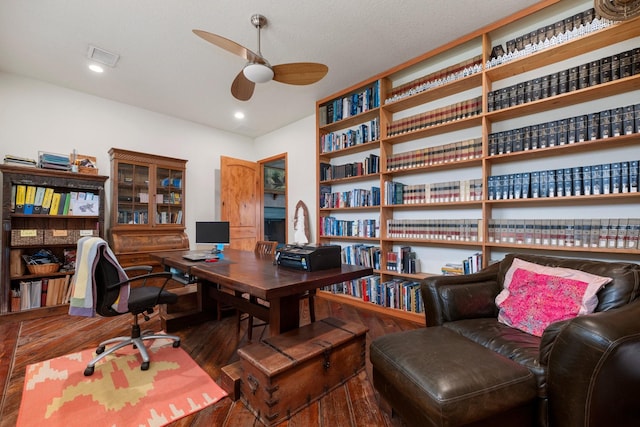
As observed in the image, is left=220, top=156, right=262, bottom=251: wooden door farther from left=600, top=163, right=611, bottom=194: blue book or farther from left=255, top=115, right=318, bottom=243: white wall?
left=600, top=163, right=611, bottom=194: blue book

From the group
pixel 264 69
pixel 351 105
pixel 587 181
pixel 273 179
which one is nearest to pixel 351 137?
pixel 351 105

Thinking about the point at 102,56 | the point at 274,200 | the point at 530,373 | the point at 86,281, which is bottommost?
the point at 530,373

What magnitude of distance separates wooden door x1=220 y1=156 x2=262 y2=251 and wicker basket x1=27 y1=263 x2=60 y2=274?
2128 millimetres

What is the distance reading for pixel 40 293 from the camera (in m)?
3.00

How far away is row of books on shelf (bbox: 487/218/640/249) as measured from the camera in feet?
6.19

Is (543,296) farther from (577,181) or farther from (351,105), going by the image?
(351,105)

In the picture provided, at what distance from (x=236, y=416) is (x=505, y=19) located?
3.51m

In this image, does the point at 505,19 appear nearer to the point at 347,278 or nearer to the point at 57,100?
the point at 347,278

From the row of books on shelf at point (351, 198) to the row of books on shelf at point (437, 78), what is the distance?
1073 millimetres

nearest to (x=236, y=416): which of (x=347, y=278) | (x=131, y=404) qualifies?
(x=131, y=404)

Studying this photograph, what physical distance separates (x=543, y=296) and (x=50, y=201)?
464cm

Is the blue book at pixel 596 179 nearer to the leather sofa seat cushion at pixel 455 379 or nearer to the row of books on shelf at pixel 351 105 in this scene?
the leather sofa seat cushion at pixel 455 379

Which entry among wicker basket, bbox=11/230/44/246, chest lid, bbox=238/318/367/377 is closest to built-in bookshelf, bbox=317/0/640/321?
chest lid, bbox=238/318/367/377

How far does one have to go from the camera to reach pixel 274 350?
1.56 metres
